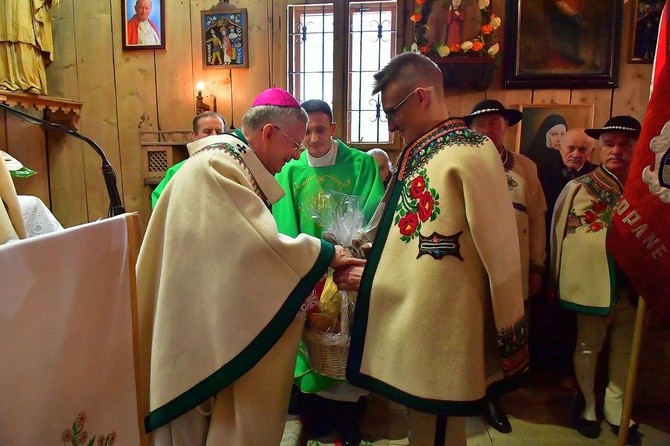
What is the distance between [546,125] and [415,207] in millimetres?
2604

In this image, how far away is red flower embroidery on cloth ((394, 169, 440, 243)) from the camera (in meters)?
1.41

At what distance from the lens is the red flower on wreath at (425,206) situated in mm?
1409

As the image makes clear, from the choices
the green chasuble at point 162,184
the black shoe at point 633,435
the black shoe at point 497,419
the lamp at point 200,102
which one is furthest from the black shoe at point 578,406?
the lamp at point 200,102

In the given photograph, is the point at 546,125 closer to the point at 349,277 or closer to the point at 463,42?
the point at 463,42

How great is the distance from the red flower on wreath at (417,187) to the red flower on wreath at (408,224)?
68 mm

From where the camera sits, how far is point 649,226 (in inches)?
66.3

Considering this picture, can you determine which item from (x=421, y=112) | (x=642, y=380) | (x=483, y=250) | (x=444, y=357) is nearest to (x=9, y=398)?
(x=444, y=357)

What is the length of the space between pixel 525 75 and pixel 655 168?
206 centimetres

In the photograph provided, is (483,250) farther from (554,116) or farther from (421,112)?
(554,116)

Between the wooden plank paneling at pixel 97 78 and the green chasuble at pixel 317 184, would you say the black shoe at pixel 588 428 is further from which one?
the wooden plank paneling at pixel 97 78

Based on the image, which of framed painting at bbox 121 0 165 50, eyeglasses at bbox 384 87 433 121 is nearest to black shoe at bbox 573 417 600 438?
eyeglasses at bbox 384 87 433 121

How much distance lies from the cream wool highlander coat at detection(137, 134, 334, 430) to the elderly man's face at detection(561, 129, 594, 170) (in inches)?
111

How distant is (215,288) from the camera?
144 centimetres

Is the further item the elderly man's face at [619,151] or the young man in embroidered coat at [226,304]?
the elderly man's face at [619,151]
